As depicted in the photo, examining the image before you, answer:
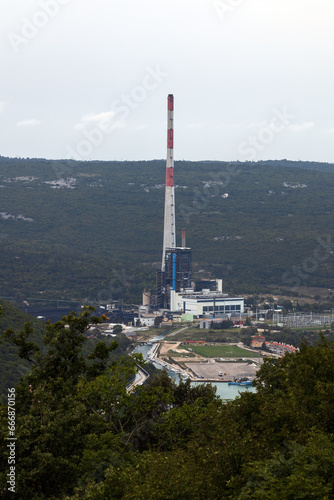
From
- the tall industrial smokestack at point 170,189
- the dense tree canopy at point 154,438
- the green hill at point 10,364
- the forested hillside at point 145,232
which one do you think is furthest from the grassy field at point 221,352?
the dense tree canopy at point 154,438

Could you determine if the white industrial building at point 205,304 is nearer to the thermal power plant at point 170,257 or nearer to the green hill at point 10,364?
the thermal power plant at point 170,257

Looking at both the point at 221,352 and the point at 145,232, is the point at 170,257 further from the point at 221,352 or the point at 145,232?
the point at 145,232

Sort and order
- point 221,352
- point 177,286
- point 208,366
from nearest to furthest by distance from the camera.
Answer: point 208,366
point 221,352
point 177,286

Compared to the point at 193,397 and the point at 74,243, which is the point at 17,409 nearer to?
the point at 193,397

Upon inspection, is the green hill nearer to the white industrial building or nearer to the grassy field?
the grassy field

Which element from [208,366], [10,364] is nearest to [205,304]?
[208,366]

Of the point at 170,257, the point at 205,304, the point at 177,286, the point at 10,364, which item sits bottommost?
the point at 205,304

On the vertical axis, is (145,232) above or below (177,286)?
above

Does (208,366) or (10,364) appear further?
(208,366)
